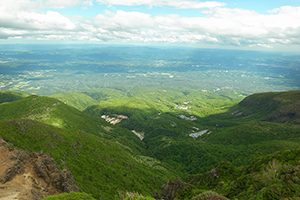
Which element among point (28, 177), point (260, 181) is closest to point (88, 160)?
point (28, 177)

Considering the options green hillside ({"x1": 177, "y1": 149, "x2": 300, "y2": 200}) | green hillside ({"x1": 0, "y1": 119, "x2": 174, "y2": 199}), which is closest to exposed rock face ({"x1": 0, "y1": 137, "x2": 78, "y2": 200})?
green hillside ({"x1": 0, "y1": 119, "x2": 174, "y2": 199})

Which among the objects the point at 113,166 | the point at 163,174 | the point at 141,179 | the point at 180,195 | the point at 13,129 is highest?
the point at 13,129

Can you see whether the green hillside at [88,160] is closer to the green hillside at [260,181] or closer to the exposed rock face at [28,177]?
the exposed rock face at [28,177]

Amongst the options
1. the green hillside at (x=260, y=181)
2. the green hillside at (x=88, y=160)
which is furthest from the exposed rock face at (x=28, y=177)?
the green hillside at (x=260, y=181)

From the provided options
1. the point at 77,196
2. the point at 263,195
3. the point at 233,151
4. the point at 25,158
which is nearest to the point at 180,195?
the point at 263,195

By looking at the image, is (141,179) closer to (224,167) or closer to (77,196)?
(224,167)
